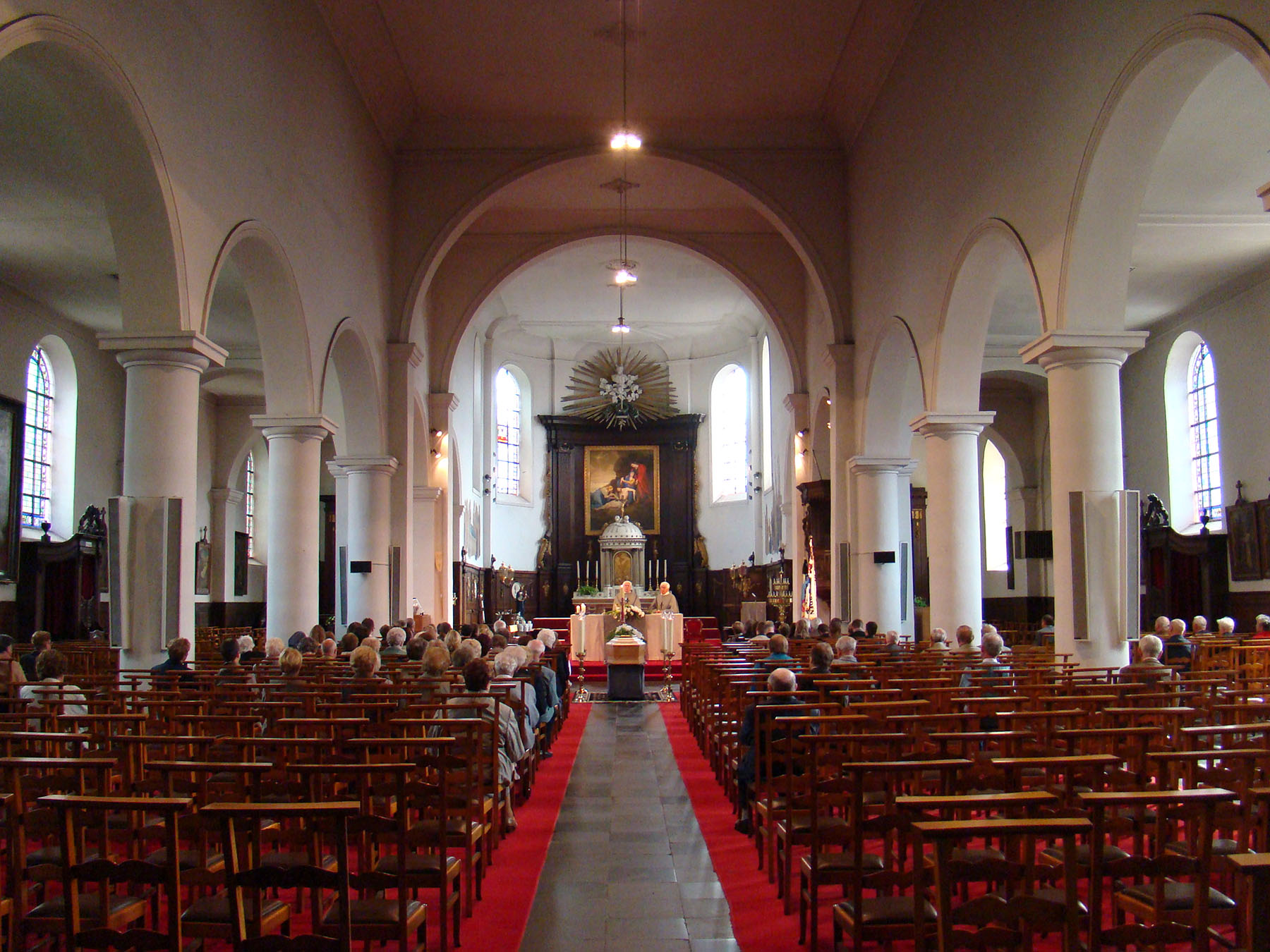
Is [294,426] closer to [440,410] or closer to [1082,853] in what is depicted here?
[440,410]

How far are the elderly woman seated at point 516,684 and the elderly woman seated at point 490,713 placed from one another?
0.77ft

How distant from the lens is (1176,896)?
372 cm


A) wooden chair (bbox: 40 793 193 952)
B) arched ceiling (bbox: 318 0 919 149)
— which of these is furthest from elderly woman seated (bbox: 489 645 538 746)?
arched ceiling (bbox: 318 0 919 149)

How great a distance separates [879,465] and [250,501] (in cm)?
1650

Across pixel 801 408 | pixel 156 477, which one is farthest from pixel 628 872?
pixel 801 408

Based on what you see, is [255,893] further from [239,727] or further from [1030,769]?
[1030,769]

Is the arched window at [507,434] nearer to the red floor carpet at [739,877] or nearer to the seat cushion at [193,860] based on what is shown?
the red floor carpet at [739,877]

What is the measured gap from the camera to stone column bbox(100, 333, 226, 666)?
341 inches

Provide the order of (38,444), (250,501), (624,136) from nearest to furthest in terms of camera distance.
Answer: (624,136) < (38,444) < (250,501)

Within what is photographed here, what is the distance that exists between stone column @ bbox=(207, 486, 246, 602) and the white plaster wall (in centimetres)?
1774

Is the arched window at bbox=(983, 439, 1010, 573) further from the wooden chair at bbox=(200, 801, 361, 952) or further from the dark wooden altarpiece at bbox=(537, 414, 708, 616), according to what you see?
the wooden chair at bbox=(200, 801, 361, 952)

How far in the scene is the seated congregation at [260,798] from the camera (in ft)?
11.2

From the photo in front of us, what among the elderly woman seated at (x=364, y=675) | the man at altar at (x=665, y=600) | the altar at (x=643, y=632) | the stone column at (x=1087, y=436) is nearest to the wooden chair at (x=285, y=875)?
the elderly woman seated at (x=364, y=675)

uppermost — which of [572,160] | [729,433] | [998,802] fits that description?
[572,160]
